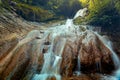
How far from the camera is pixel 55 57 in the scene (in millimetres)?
14289

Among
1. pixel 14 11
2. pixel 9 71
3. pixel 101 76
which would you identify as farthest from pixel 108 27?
pixel 9 71

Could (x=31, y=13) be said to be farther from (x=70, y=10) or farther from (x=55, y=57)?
(x=55, y=57)

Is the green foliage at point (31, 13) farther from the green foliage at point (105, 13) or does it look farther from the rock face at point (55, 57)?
the rock face at point (55, 57)

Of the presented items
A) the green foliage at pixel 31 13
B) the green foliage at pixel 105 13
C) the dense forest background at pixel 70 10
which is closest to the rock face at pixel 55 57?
the green foliage at pixel 105 13

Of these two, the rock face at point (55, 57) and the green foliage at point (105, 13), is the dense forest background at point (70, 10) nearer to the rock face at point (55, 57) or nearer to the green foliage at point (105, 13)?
the green foliage at point (105, 13)

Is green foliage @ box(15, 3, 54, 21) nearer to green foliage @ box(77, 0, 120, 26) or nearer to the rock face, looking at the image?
green foliage @ box(77, 0, 120, 26)

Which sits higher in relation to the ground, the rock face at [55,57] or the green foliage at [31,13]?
the green foliage at [31,13]


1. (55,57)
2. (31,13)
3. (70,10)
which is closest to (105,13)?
(31,13)

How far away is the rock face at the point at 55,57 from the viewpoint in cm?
1308

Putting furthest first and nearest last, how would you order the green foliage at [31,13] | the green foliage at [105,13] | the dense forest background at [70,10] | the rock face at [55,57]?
the green foliage at [31,13], the dense forest background at [70,10], the green foliage at [105,13], the rock face at [55,57]

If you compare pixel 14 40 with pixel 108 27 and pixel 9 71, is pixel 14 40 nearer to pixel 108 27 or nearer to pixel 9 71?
pixel 9 71

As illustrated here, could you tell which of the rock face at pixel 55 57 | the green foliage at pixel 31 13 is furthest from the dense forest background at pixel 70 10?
the rock face at pixel 55 57

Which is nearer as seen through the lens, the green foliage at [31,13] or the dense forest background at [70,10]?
the dense forest background at [70,10]

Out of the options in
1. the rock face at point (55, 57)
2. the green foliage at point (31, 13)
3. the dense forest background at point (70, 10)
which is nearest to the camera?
the rock face at point (55, 57)
